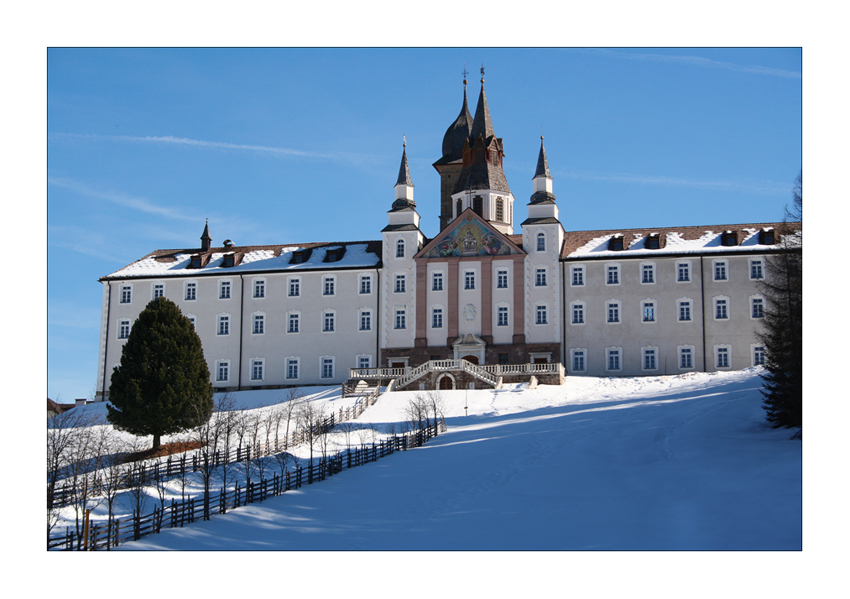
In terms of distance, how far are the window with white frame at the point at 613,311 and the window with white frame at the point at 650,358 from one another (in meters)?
2.51

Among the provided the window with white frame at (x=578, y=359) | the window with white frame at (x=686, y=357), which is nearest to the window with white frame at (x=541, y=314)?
the window with white frame at (x=578, y=359)

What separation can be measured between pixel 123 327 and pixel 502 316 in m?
24.6

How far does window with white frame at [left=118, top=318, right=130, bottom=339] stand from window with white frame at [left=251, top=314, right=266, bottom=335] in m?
8.35

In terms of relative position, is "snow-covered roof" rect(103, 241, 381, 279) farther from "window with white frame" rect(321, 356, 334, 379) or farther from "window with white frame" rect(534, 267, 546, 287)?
"window with white frame" rect(534, 267, 546, 287)

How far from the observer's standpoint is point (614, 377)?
56.6 metres

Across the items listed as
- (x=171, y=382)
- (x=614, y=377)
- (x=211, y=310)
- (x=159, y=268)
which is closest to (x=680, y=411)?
(x=614, y=377)

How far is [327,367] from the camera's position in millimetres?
60625

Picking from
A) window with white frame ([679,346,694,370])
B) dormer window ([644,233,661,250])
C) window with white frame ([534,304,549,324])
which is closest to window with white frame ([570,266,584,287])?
window with white frame ([534,304,549,324])

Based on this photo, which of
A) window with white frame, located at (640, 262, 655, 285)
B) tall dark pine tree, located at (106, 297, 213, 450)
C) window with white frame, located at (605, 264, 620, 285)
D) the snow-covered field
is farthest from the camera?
window with white frame, located at (605, 264, 620, 285)

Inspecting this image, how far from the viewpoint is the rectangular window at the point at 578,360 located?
190ft

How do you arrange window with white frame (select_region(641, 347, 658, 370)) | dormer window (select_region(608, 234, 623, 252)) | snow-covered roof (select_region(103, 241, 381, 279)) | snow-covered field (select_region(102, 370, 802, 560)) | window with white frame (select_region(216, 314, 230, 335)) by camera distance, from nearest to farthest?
1. snow-covered field (select_region(102, 370, 802, 560))
2. window with white frame (select_region(641, 347, 658, 370))
3. dormer window (select_region(608, 234, 623, 252))
4. window with white frame (select_region(216, 314, 230, 335))
5. snow-covered roof (select_region(103, 241, 381, 279))

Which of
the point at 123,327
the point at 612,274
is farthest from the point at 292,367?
the point at 612,274

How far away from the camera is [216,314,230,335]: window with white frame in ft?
204

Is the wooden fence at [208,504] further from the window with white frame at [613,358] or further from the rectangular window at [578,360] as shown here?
the window with white frame at [613,358]
